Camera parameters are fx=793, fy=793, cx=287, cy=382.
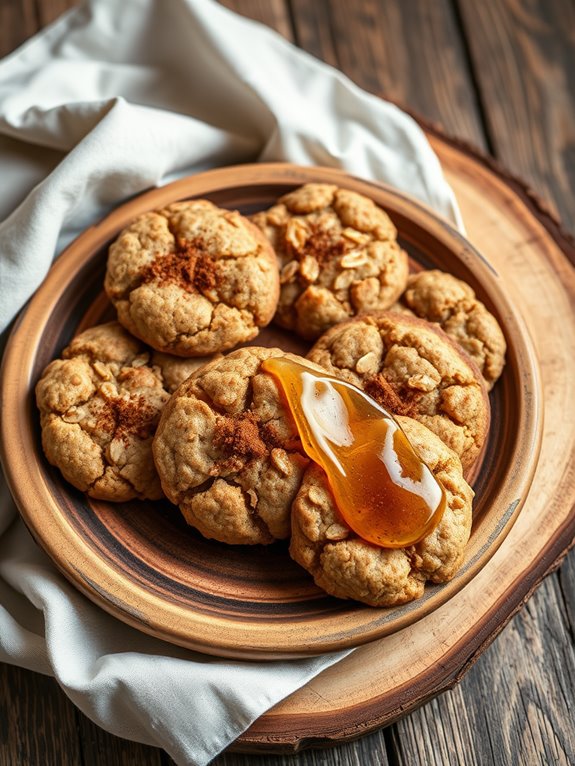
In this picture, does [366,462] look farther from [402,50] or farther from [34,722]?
[402,50]

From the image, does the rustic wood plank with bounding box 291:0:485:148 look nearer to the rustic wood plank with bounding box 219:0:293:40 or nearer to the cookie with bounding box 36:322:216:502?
the rustic wood plank with bounding box 219:0:293:40

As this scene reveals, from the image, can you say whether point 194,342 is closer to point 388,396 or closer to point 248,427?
point 248,427

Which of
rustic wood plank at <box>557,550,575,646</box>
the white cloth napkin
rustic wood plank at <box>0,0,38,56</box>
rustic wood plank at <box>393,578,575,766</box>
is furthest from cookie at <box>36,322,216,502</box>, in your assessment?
rustic wood plank at <box>0,0,38,56</box>

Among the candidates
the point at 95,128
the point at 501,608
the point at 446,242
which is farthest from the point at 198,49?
the point at 501,608

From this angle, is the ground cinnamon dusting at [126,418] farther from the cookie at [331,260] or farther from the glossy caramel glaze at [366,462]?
Result: the cookie at [331,260]

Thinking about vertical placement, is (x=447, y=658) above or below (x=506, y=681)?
above
